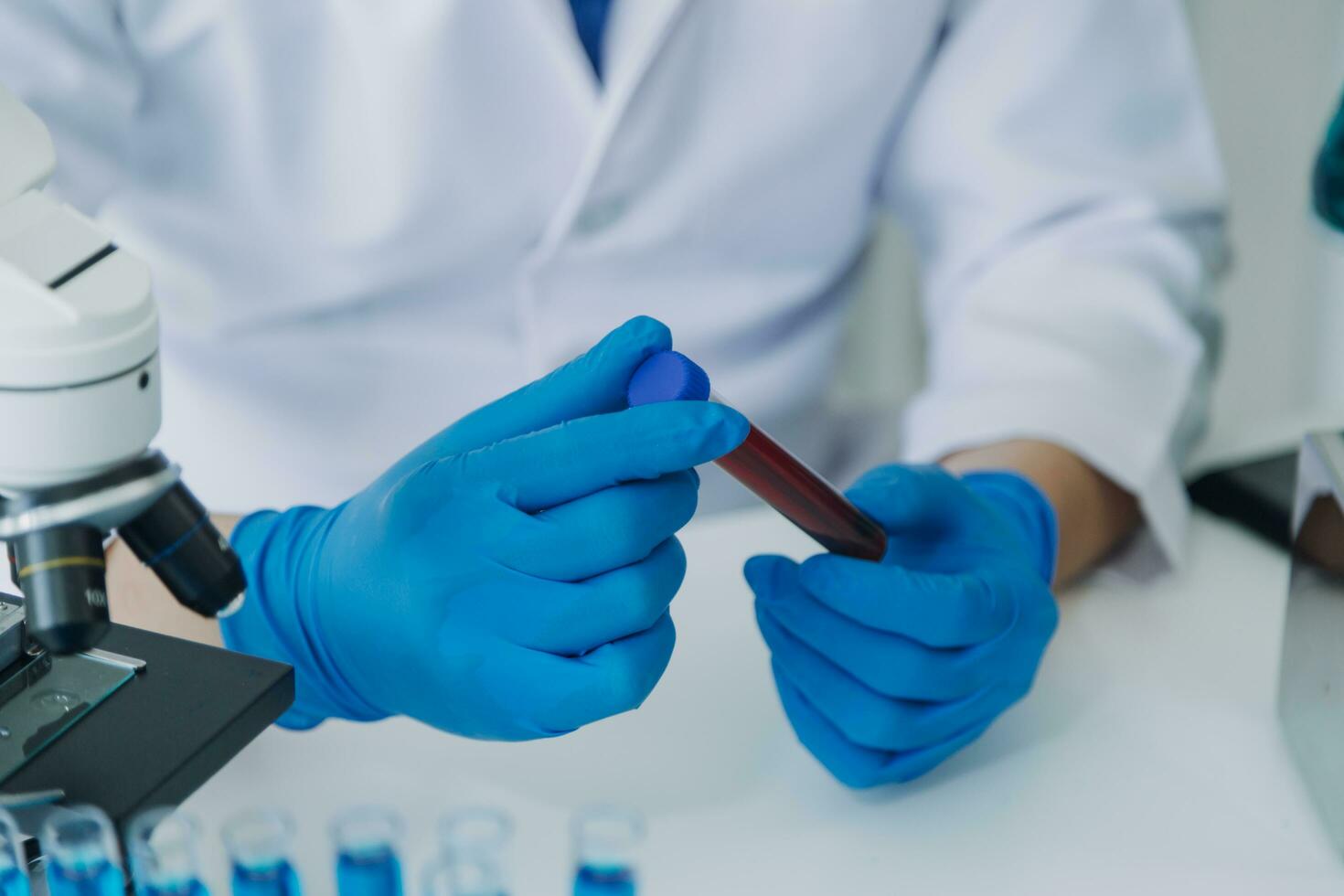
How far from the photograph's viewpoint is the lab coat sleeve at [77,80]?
0.93 m

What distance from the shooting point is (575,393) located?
2.36 ft

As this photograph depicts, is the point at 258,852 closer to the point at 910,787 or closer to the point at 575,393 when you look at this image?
the point at 575,393

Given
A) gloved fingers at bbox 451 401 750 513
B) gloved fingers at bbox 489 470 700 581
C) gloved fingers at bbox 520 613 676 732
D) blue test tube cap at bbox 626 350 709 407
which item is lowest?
gloved fingers at bbox 520 613 676 732

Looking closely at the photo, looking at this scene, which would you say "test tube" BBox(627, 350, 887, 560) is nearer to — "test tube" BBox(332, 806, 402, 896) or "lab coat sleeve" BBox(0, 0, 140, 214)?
"test tube" BBox(332, 806, 402, 896)

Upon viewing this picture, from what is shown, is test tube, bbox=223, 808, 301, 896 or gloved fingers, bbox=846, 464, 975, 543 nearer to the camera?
test tube, bbox=223, 808, 301, 896

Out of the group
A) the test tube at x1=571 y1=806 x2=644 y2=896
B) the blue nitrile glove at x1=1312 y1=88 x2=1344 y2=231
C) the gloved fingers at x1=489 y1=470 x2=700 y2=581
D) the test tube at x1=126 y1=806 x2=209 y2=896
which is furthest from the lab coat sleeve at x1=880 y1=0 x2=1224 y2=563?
the test tube at x1=126 y1=806 x2=209 y2=896

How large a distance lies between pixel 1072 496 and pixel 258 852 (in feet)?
2.30

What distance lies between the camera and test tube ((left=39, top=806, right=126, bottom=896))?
583 mm

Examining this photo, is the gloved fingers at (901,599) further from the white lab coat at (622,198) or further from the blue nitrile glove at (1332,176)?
the blue nitrile glove at (1332,176)

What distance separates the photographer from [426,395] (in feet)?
3.76

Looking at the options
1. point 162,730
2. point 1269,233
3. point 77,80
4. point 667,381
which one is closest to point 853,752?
point 667,381

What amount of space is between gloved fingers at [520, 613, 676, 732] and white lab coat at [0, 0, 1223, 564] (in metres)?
0.45

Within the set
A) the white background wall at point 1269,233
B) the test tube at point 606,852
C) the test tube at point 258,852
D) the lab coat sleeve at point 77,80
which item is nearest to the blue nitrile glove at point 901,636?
the test tube at point 606,852

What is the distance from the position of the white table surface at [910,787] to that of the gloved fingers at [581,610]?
136 millimetres
